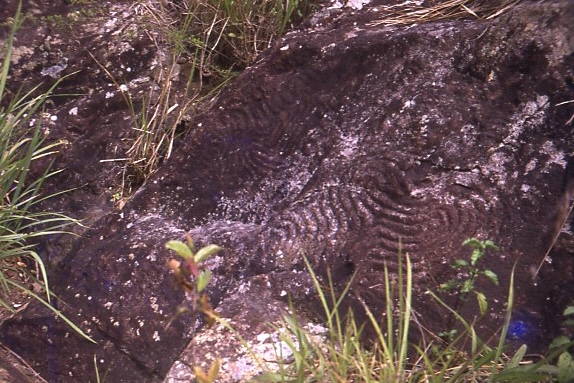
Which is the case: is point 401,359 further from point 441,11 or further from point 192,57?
point 192,57

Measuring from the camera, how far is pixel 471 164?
1.93 meters

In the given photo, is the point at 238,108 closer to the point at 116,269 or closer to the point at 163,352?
the point at 116,269

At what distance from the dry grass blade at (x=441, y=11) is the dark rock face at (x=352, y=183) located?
0.11 m

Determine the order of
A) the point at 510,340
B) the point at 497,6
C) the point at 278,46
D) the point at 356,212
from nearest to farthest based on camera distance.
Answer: the point at 510,340, the point at 356,212, the point at 497,6, the point at 278,46

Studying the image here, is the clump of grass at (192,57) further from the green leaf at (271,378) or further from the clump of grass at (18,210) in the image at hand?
the green leaf at (271,378)

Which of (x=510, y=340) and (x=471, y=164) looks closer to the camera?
(x=510, y=340)

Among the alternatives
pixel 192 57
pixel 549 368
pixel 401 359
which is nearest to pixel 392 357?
pixel 401 359

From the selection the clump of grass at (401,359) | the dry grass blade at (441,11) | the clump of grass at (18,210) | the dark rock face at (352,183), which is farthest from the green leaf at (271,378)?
the dry grass blade at (441,11)

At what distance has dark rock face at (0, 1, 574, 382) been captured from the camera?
185cm

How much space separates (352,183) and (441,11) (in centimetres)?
88

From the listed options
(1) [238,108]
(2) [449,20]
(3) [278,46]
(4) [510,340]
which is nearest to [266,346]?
(4) [510,340]

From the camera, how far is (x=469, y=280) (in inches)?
63.8

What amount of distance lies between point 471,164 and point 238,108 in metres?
0.94

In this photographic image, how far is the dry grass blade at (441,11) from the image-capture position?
238cm
